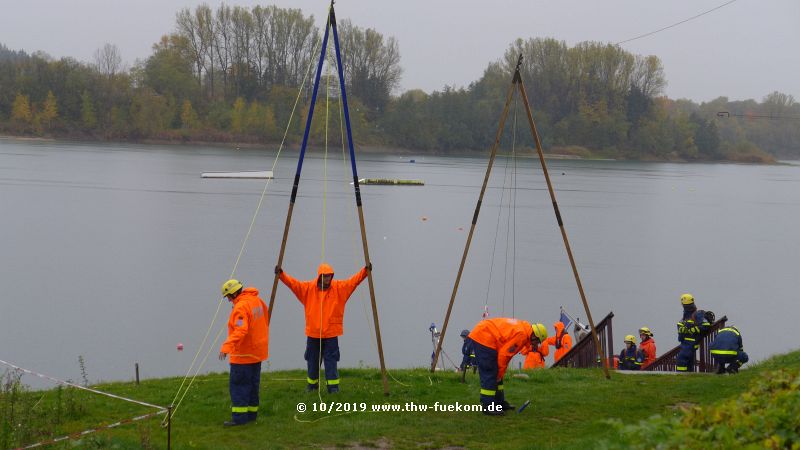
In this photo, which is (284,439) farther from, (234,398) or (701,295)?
(701,295)

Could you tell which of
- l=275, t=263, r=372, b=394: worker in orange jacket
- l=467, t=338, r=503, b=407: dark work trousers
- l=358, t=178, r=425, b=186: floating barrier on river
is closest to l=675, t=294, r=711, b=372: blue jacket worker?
l=467, t=338, r=503, b=407: dark work trousers

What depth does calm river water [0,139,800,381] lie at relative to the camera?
861 inches

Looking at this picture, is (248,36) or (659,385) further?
(248,36)

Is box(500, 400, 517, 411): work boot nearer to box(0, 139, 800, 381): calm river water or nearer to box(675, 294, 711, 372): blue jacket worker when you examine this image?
box(675, 294, 711, 372): blue jacket worker

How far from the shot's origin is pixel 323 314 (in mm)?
11422

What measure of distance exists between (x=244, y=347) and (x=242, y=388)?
469 millimetres

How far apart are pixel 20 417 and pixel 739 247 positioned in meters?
40.0

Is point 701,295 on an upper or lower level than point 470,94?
lower

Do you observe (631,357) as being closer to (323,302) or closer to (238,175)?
(323,302)

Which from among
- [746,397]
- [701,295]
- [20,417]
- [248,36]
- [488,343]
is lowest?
[701,295]

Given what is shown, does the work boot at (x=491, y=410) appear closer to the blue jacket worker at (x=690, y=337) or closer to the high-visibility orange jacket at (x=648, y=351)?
the blue jacket worker at (x=690, y=337)

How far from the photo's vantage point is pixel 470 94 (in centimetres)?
13588

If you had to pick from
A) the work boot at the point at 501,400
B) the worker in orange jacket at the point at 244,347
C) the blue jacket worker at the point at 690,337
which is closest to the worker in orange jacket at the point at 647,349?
the blue jacket worker at the point at 690,337

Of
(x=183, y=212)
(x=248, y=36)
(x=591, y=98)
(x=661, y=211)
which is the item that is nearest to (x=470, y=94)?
(x=591, y=98)
